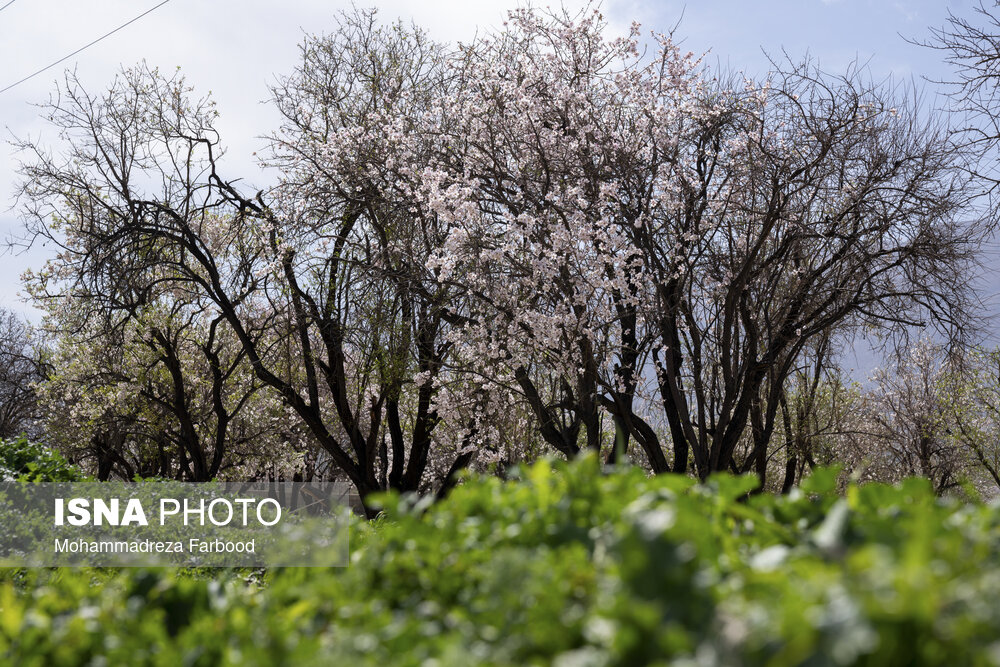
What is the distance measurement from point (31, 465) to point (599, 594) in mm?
5982

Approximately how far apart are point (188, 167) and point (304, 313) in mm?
4814

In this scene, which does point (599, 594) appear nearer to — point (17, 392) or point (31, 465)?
point (31, 465)

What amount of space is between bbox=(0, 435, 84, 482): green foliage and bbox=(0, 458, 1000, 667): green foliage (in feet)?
15.7

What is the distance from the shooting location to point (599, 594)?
1292 mm

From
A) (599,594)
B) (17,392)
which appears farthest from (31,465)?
(17,392)

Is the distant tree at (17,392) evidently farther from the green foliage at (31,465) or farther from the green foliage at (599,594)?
the green foliage at (599,594)

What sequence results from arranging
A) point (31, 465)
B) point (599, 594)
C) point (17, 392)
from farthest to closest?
point (17, 392) < point (31, 465) < point (599, 594)

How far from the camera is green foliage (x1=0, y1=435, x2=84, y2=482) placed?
6151 millimetres

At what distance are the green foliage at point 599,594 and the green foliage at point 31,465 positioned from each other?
188 inches

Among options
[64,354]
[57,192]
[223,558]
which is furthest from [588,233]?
[64,354]

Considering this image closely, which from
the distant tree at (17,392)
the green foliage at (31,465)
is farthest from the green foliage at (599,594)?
the distant tree at (17,392)

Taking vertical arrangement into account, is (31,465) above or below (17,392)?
below

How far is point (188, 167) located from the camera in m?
16.6

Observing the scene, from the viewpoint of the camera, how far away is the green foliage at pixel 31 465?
6.15 meters
